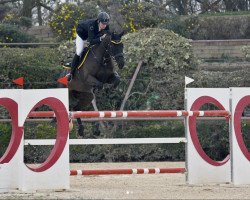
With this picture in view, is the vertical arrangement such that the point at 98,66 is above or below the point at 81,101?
above

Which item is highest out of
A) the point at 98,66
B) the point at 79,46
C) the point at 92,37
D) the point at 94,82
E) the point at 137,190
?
the point at 92,37

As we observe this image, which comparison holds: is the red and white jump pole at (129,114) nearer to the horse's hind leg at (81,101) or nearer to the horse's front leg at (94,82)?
the horse's front leg at (94,82)

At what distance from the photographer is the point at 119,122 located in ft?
60.3

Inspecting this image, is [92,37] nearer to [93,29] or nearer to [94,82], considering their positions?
[93,29]

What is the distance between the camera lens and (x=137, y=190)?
35.1 ft

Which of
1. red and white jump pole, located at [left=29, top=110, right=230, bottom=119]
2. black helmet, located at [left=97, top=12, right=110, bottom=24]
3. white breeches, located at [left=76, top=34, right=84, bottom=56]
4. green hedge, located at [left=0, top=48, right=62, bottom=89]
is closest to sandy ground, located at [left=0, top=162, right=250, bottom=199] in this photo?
red and white jump pole, located at [left=29, top=110, right=230, bottom=119]

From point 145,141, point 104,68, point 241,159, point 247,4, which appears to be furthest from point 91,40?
point 247,4

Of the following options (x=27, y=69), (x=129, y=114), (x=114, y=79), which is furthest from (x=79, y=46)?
(x=27, y=69)

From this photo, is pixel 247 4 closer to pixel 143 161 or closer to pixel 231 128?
pixel 143 161

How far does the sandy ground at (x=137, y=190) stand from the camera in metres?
9.82

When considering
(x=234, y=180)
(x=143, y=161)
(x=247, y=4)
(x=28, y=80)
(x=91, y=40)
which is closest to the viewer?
(x=234, y=180)

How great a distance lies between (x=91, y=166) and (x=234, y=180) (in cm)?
508

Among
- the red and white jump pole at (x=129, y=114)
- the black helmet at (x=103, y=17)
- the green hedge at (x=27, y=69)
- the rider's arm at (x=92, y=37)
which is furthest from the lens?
the green hedge at (x=27, y=69)

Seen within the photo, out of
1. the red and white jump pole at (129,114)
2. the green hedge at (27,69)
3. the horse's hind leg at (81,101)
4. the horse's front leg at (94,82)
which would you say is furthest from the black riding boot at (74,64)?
the green hedge at (27,69)
